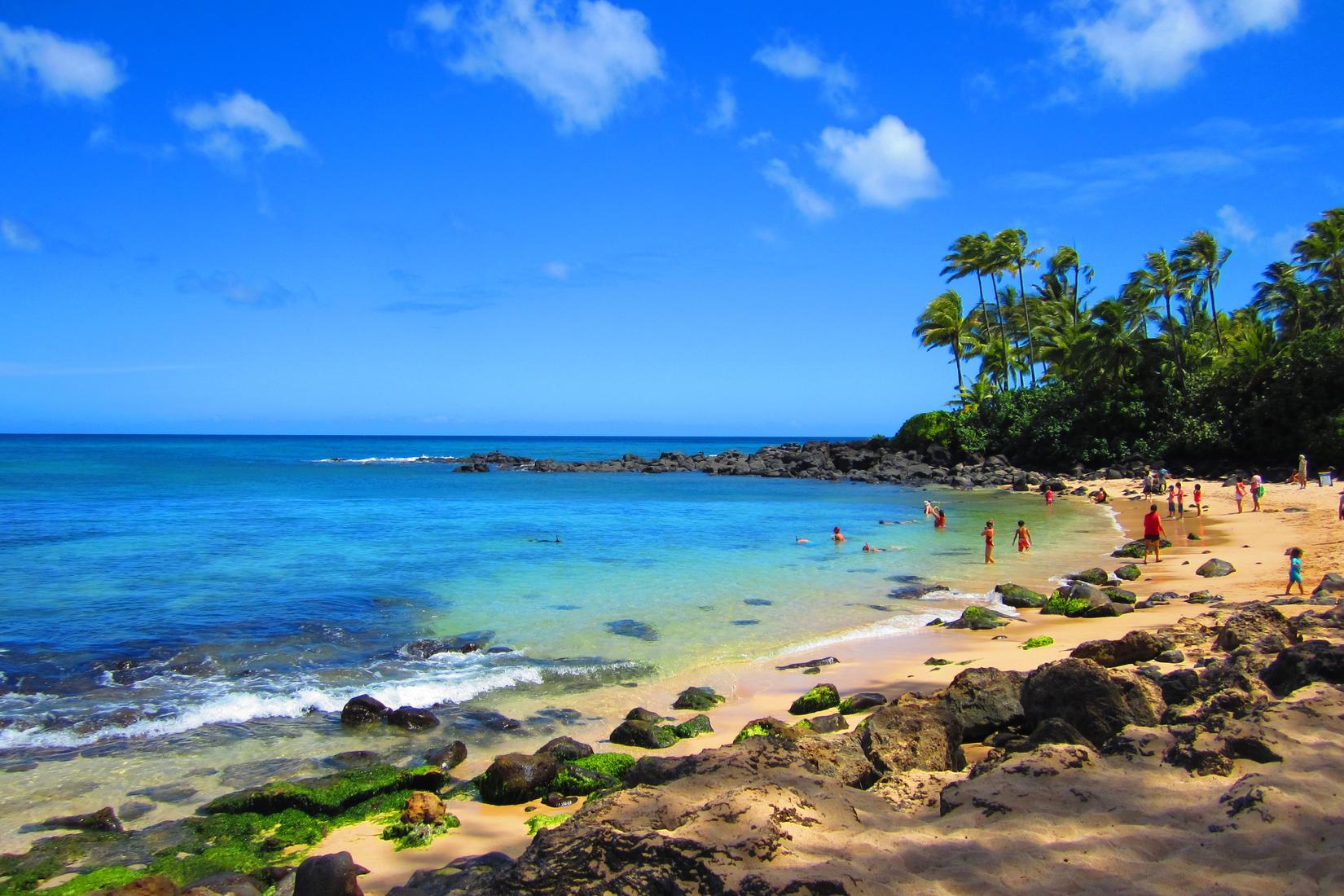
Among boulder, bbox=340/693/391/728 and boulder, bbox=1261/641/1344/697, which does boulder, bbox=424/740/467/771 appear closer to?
boulder, bbox=340/693/391/728

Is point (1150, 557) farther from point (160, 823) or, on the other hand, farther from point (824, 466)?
point (824, 466)

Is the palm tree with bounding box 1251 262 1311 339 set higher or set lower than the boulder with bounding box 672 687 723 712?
higher

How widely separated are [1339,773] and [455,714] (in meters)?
9.31

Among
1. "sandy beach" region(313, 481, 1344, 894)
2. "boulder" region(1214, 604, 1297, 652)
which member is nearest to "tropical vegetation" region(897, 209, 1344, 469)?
"sandy beach" region(313, 481, 1344, 894)

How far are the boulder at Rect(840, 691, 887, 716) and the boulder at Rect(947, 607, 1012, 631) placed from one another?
5271 millimetres

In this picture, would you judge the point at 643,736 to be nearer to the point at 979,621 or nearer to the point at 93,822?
the point at 93,822

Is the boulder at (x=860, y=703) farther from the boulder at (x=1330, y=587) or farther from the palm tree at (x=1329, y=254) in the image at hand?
the palm tree at (x=1329, y=254)

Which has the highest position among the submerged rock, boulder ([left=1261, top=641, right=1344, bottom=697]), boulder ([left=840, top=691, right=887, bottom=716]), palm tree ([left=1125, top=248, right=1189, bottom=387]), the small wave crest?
palm tree ([left=1125, top=248, right=1189, bottom=387])

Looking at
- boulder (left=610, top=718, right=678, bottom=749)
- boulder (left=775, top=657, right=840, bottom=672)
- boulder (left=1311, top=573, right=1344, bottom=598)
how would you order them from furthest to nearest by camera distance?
1. boulder (left=1311, top=573, right=1344, bottom=598)
2. boulder (left=775, top=657, right=840, bottom=672)
3. boulder (left=610, top=718, right=678, bottom=749)

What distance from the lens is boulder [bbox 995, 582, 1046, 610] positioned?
54.1 ft

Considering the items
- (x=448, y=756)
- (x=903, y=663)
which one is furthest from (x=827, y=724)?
(x=448, y=756)

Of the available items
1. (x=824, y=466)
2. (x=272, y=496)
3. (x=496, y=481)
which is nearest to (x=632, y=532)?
(x=272, y=496)

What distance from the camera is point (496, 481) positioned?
6169 cm

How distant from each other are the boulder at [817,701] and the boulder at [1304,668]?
15.0 feet
